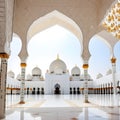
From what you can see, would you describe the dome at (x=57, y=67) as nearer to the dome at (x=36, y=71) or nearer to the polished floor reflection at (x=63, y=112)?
the dome at (x=36, y=71)

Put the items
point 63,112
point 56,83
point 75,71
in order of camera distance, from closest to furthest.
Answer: point 63,112
point 56,83
point 75,71

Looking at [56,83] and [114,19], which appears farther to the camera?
[56,83]

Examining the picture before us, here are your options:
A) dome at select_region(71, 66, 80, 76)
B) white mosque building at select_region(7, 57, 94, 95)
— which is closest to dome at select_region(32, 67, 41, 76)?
white mosque building at select_region(7, 57, 94, 95)

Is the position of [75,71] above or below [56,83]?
above

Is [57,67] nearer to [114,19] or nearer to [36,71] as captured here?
[36,71]

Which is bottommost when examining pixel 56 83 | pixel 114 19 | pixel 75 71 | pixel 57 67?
pixel 56 83

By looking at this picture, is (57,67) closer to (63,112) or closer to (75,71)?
(75,71)

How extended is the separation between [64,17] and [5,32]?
4065 millimetres

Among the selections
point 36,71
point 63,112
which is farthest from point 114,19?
point 36,71

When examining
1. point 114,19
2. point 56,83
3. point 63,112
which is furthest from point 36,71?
point 63,112

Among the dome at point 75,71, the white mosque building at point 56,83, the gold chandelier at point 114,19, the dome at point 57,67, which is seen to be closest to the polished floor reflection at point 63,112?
the gold chandelier at point 114,19

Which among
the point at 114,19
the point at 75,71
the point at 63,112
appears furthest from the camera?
the point at 75,71

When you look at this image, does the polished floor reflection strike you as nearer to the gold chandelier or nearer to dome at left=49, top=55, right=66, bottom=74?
the gold chandelier

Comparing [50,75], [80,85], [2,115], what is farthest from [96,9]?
[80,85]
